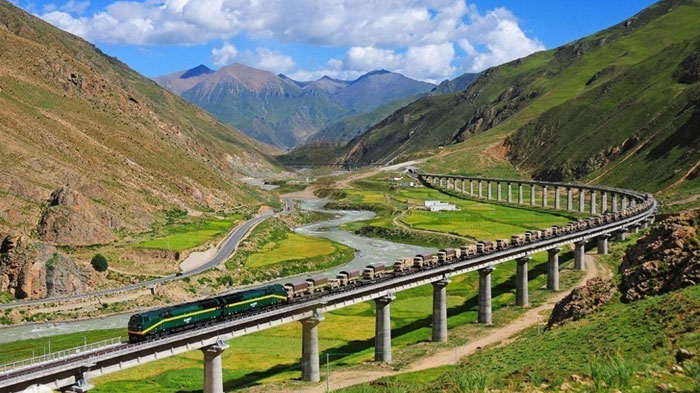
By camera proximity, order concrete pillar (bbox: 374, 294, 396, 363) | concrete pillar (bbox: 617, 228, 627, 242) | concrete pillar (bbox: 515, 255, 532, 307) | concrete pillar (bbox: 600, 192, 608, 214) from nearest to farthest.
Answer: concrete pillar (bbox: 374, 294, 396, 363) → concrete pillar (bbox: 515, 255, 532, 307) → concrete pillar (bbox: 617, 228, 627, 242) → concrete pillar (bbox: 600, 192, 608, 214)

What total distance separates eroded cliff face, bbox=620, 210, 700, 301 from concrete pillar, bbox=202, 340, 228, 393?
109 feet

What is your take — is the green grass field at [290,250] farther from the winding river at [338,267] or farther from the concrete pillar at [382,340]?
the concrete pillar at [382,340]

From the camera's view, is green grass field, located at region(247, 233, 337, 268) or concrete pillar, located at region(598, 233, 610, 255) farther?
green grass field, located at region(247, 233, 337, 268)

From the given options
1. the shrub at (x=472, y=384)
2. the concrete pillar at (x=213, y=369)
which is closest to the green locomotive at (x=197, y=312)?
the concrete pillar at (x=213, y=369)

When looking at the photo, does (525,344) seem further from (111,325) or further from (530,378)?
(111,325)

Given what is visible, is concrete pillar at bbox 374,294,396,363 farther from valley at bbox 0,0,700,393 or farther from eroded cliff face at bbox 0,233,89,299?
eroded cliff face at bbox 0,233,89,299

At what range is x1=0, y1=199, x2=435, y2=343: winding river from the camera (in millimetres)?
74312

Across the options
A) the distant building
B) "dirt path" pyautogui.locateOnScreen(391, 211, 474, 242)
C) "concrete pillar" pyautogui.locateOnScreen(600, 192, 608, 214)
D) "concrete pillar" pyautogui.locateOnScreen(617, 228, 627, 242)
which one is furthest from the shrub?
the distant building

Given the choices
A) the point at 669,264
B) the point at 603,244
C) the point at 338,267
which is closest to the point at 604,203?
the point at 603,244

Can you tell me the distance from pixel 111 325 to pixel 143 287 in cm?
1326

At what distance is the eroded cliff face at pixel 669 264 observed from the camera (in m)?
52.0

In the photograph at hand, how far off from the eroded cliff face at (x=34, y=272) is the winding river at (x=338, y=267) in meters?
8.38

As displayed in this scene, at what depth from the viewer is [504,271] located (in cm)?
10325

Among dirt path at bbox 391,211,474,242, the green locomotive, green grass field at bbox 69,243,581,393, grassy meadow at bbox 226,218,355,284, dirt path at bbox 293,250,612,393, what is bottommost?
green grass field at bbox 69,243,581,393
